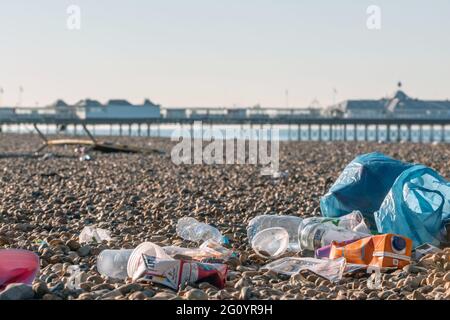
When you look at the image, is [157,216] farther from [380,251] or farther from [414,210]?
[380,251]

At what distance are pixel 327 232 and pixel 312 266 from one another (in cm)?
65

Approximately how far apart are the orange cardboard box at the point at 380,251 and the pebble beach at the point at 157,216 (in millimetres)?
100

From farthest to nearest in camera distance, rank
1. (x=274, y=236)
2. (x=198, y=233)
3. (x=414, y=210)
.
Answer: (x=198, y=233) < (x=274, y=236) < (x=414, y=210)

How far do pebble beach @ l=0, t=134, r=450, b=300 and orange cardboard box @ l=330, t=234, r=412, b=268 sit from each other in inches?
3.9

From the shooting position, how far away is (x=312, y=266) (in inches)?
225

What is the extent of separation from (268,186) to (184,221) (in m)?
5.18

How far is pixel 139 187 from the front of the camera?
513 inches

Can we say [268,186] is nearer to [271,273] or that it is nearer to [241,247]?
[241,247]

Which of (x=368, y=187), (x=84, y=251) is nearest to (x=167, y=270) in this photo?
(x=84, y=251)

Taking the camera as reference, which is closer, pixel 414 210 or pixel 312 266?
pixel 312 266

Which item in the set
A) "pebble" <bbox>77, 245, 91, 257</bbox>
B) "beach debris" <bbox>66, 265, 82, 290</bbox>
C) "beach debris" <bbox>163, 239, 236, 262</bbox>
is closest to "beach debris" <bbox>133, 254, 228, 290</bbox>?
"beach debris" <bbox>66, 265, 82, 290</bbox>

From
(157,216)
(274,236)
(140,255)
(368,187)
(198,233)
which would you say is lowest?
(157,216)

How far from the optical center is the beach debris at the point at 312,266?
557 cm
